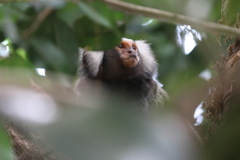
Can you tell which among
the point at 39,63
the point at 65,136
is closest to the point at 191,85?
the point at 65,136

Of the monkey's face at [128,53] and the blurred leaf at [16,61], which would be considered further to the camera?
the monkey's face at [128,53]

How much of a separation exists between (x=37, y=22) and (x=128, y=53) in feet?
6.83

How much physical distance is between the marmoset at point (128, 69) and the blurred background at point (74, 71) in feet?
5.79

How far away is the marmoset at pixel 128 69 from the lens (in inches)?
107

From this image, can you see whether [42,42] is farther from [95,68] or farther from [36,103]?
[95,68]

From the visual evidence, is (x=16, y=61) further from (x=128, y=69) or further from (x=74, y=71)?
(x=128, y=69)

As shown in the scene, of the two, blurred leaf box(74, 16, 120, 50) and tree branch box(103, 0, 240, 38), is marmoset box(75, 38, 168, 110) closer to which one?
blurred leaf box(74, 16, 120, 50)

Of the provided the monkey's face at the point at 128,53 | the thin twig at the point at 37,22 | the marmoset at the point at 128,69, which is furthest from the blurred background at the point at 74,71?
the monkey's face at the point at 128,53

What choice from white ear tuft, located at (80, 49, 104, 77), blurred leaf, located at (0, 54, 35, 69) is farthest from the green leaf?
white ear tuft, located at (80, 49, 104, 77)

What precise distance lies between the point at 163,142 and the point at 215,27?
26cm

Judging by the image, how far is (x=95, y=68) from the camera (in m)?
2.91

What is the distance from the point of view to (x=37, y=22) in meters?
0.67

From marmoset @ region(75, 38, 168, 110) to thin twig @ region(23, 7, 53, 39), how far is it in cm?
184

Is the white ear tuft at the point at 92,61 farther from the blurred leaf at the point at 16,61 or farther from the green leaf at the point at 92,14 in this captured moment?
the green leaf at the point at 92,14
